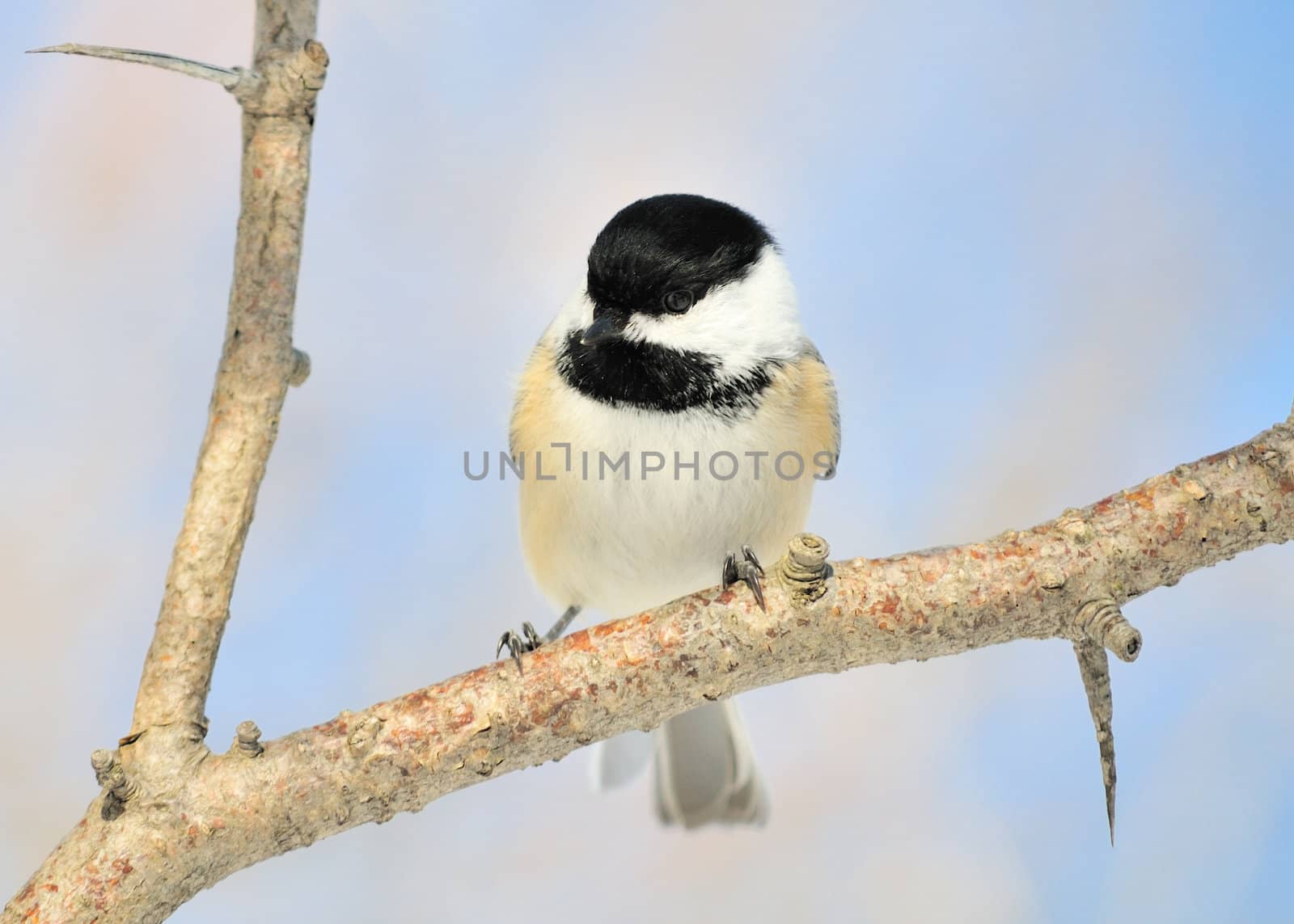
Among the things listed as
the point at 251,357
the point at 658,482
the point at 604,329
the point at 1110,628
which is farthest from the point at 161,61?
the point at 1110,628

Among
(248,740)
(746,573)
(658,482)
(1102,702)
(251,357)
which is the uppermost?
(251,357)

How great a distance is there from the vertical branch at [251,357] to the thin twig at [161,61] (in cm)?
2

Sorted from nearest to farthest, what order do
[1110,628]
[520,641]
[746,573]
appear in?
[1110,628] < [746,573] < [520,641]

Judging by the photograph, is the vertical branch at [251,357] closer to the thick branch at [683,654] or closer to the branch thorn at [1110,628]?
the thick branch at [683,654]

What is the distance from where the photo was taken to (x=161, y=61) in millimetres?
1385

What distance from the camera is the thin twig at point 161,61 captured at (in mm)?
1313

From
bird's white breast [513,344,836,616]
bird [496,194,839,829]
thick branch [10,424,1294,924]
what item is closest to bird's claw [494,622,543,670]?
bird [496,194,839,829]

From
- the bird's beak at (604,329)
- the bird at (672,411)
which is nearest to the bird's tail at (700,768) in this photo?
the bird at (672,411)

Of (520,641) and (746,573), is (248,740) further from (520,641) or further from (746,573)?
(746,573)

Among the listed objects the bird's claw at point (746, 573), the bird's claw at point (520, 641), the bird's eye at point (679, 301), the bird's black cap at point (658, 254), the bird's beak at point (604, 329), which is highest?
the bird's black cap at point (658, 254)

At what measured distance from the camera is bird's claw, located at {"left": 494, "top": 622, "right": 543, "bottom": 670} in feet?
5.66

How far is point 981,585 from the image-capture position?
1345 millimetres

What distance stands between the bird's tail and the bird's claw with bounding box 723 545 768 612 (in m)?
0.66

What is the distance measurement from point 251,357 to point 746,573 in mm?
750
